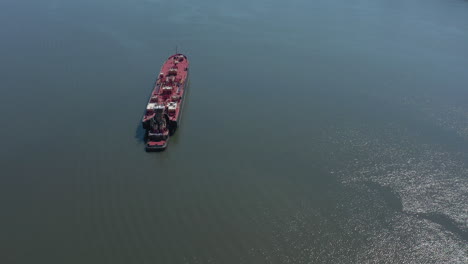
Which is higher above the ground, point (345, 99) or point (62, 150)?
point (345, 99)

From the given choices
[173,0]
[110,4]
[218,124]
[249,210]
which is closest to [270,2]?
[173,0]

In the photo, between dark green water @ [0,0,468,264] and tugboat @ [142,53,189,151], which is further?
tugboat @ [142,53,189,151]

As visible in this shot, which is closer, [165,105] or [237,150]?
[237,150]

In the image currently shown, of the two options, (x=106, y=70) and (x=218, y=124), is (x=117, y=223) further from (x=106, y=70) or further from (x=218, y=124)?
(x=106, y=70)

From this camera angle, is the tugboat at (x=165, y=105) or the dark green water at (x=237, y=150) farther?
the tugboat at (x=165, y=105)

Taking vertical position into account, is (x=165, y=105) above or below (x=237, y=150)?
above
